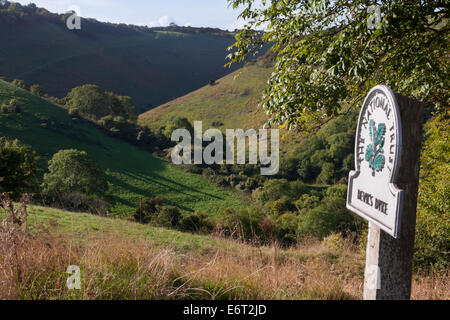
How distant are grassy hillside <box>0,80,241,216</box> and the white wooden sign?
35.3m

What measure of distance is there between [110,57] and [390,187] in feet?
434

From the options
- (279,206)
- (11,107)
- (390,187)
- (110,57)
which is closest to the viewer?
(390,187)

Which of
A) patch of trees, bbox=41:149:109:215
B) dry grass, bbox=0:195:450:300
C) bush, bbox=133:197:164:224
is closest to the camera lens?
dry grass, bbox=0:195:450:300

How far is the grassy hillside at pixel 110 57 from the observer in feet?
313

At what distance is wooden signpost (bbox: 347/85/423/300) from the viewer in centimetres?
246

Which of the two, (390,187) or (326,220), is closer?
(390,187)

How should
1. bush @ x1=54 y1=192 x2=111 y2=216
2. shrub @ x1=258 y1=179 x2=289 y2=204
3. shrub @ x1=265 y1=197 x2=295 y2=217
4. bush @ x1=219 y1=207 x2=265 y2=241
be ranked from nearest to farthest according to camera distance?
bush @ x1=219 y1=207 x2=265 y2=241 → bush @ x1=54 y1=192 x2=111 y2=216 → shrub @ x1=265 y1=197 x2=295 y2=217 → shrub @ x1=258 y1=179 x2=289 y2=204

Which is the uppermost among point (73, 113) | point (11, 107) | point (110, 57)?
point (110, 57)

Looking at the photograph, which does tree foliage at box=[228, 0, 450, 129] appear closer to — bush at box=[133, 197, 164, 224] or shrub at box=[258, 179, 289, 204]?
bush at box=[133, 197, 164, 224]

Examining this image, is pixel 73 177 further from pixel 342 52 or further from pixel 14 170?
pixel 342 52

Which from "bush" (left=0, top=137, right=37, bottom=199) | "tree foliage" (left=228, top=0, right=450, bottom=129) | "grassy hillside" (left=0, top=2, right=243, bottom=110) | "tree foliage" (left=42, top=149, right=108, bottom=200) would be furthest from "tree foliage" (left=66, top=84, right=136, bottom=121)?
"tree foliage" (left=228, top=0, right=450, bottom=129)

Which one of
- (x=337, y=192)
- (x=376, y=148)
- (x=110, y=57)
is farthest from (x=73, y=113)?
(x=376, y=148)

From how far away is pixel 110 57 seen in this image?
396ft

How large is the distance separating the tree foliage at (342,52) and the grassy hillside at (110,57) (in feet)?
321
